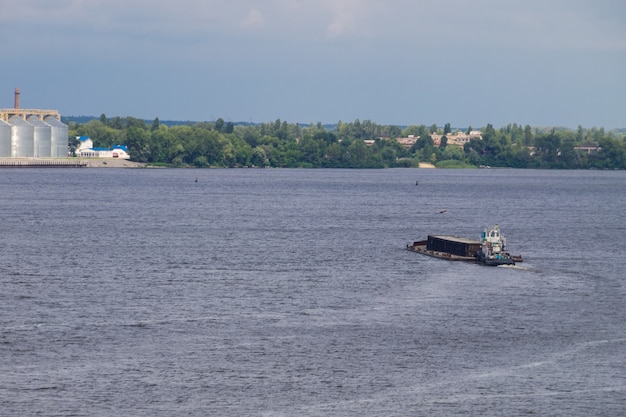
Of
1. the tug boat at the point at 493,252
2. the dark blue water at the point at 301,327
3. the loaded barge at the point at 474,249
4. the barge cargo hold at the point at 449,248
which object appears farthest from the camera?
the barge cargo hold at the point at 449,248

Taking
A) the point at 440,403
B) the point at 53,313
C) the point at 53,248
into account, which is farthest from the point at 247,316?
the point at 53,248

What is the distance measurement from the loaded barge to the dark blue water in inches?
70.0

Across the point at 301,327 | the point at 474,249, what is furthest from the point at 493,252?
the point at 301,327

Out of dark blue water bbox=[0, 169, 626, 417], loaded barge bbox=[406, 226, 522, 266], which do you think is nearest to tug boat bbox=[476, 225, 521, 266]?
loaded barge bbox=[406, 226, 522, 266]

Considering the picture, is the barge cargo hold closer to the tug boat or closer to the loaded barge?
the loaded barge

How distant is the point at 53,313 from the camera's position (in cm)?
6312

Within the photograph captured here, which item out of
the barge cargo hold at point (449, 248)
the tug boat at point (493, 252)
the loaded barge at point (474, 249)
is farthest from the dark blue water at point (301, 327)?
the tug boat at point (493, 252)

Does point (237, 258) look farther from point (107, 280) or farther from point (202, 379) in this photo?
point (202, 379)

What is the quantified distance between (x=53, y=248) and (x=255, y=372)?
52.8 metres

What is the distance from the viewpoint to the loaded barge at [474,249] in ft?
290

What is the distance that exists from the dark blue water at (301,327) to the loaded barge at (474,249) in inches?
70.0

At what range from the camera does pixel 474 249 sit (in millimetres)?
92500

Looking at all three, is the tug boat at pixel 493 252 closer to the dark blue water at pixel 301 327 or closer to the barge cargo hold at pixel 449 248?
the barge cargo hold at pixel 449 248

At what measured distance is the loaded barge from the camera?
88438 mm
